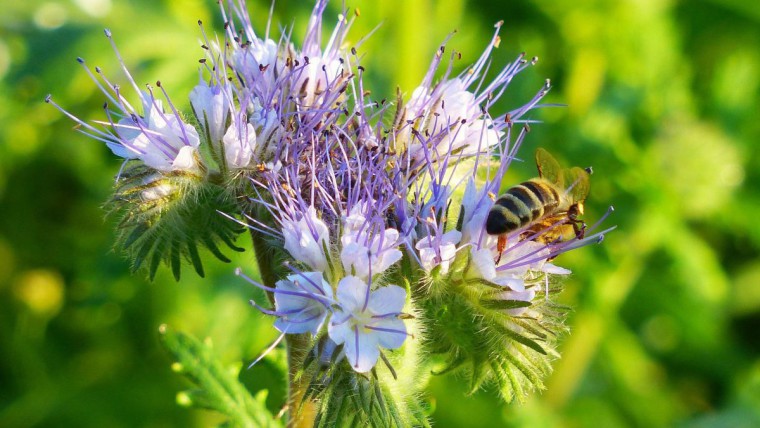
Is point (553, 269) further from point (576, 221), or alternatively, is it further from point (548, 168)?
point (548, 168)

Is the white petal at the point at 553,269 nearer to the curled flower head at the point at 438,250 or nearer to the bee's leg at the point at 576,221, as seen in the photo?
the bee's leg at the point at 576,221

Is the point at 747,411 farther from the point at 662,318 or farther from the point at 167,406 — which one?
the point at 167,406

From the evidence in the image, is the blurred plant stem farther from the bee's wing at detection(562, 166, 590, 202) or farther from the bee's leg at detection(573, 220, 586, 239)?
the bee's wing at detection(562, 166, 590, 202)

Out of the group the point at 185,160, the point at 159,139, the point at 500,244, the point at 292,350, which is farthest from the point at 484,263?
the point at 159,139

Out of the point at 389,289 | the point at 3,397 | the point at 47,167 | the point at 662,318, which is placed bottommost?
the point at 3,397

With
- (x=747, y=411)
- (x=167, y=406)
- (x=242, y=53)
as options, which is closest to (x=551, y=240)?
(x=242, y=53)

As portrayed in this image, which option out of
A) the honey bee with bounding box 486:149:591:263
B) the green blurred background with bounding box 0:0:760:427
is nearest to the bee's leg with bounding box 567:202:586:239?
the honey bee with bounding box 486:149:591:263
